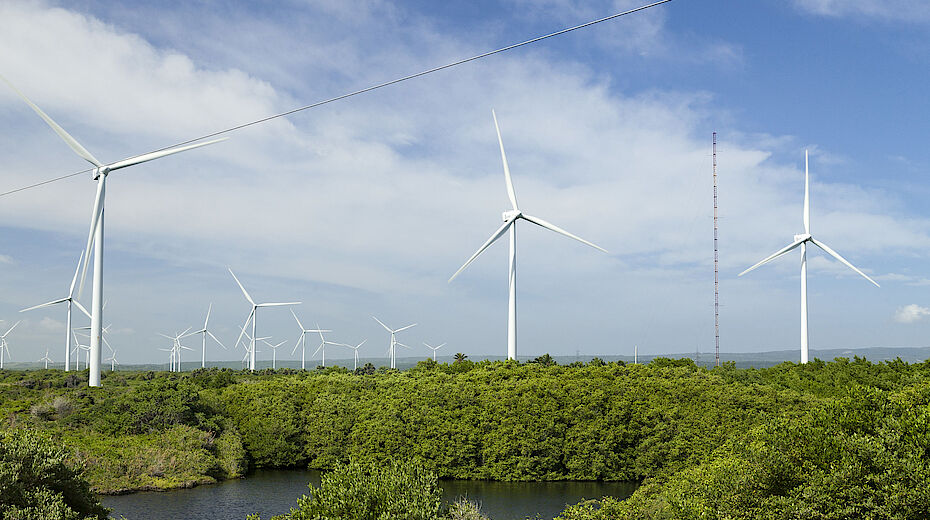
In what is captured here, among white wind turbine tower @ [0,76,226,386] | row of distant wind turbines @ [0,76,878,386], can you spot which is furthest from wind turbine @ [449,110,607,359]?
white wind turbine tower @ [0,76,226,386]

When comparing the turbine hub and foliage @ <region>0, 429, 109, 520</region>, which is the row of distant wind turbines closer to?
the turbine hub

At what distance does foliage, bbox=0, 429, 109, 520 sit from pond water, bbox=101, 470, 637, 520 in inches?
814

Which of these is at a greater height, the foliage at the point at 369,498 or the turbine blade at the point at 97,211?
the turbine blade at the point at 97,211

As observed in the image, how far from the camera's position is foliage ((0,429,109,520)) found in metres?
23.3

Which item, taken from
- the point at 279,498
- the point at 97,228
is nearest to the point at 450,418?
the point at 279,498

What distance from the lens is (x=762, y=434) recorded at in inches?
969

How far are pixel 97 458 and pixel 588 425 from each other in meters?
38.0

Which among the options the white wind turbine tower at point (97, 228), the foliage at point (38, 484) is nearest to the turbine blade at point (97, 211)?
the white wind turbine tower at point (97, 228)

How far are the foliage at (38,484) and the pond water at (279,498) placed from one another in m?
20.7

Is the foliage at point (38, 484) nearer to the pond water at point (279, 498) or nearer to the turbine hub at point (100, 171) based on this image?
the pond water at point (279, 498)

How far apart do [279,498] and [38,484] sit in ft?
98.4

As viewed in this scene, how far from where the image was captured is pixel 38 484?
24984 mm

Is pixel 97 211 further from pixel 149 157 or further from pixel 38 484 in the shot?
pixel 38 484

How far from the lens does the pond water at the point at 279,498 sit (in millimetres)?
47312
